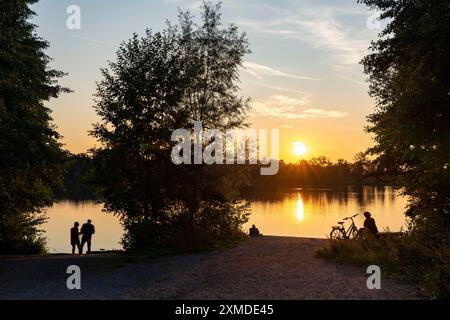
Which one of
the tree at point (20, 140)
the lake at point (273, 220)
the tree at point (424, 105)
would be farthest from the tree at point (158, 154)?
the lake at point (273, 220)

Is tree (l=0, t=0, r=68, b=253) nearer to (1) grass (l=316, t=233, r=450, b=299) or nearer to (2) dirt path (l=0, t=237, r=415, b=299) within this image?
(2) dirt path (l=0, t=237, r=415, b=299)

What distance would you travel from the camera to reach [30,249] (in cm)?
2778

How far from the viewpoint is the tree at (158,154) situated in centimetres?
2297

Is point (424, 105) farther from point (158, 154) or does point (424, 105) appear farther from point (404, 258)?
point (158, 154)

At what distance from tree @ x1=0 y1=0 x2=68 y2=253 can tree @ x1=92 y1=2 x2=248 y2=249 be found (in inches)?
125

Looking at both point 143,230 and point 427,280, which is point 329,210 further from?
point 427,280

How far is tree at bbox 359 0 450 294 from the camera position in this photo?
51.1 feet

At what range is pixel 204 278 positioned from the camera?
48.9 ft

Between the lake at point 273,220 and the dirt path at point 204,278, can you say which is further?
the lake at point 273,220

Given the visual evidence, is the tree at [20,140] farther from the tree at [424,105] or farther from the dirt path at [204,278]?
the tree at [424,105]

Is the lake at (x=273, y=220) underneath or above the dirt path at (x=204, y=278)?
underneath

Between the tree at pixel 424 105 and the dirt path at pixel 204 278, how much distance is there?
2781 mm
